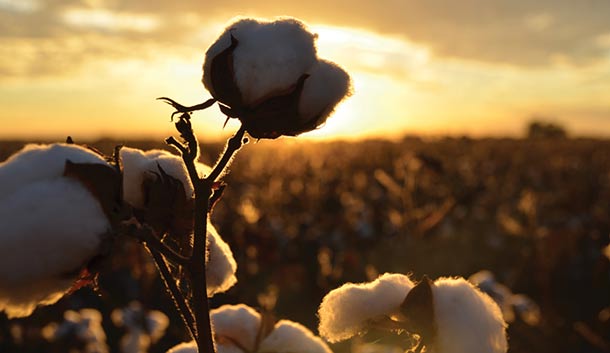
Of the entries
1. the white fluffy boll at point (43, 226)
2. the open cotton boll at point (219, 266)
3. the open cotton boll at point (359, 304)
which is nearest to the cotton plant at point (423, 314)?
the open cotton boll at point (359, 304)

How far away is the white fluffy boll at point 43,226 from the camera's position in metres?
0.92

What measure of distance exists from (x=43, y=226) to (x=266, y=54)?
1.46 ft

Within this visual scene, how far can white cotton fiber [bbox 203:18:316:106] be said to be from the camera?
1.15 m

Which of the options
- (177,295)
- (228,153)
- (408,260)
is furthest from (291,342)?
(408,260)

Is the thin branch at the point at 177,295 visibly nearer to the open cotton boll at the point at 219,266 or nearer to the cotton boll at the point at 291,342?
the open cotton boll at the point at 219,266

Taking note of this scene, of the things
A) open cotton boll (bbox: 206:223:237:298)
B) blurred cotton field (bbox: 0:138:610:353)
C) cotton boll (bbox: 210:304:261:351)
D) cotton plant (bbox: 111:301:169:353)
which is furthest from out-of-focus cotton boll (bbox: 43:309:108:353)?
open cotton boll (bbox: 206:223:237:298)

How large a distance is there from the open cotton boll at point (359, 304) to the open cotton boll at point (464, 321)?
0.22ft

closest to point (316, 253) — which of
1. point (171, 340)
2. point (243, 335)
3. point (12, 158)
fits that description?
point (171, 340)

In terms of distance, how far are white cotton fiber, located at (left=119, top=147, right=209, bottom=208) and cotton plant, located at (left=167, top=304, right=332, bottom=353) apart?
1.30 feet

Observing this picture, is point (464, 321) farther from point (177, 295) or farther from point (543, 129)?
point (543, 129)

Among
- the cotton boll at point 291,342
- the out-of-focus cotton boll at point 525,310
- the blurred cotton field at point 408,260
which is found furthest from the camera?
the blurred cotton field at point 408,260

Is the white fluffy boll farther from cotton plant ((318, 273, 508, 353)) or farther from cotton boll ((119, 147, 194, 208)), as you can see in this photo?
cotton plant ((318, 273, 508, 353))

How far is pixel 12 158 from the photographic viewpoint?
3.28 feet

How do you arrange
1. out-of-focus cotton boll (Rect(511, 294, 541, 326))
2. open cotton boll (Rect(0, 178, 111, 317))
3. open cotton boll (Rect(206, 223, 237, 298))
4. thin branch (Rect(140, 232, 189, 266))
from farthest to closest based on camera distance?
out-of-focus cotton boll (Rect(511, 294, 541, 326)) → open cotton boll (Rect(206, 223, 237, 298)) → thin branch (Rect(140, 232, 189, 266)) → open cotton boll (Rect(0, 178, 111, 317))
